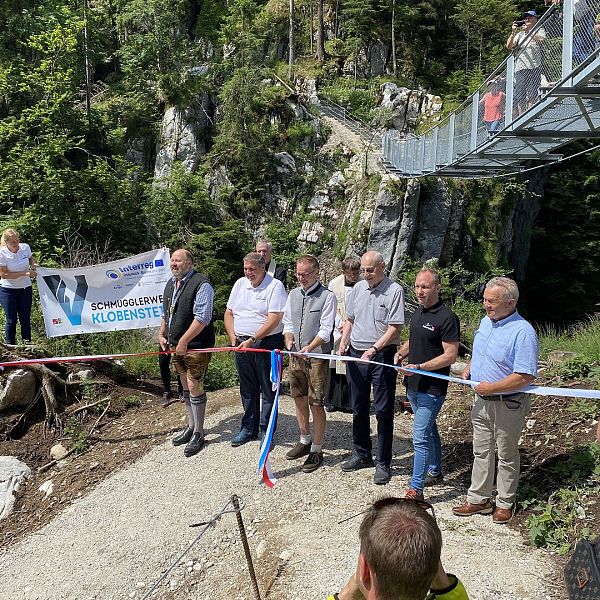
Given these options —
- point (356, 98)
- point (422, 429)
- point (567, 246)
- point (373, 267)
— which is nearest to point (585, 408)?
point (422, 429)

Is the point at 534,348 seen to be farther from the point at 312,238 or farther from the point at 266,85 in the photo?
the point at 266,85

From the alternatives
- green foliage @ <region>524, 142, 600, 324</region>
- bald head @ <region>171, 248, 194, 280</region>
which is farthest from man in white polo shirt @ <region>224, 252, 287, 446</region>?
green foliage @ <region>524, 142, 600, 324</region>

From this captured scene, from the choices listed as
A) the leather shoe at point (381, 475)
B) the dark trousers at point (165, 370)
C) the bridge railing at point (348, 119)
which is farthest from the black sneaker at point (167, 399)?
the bridge railing at point (348, 119)

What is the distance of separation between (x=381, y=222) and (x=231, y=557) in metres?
15.6

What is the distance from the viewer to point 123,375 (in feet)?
25.1

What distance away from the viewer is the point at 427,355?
4.35 meters

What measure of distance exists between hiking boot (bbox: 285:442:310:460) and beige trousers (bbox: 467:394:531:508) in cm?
165

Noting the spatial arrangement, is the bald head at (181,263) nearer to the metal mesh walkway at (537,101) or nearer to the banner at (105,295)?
the banner at (105,295)

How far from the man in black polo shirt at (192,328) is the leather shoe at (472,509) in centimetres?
265

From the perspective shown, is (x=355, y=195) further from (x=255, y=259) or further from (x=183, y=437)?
(x=183, y=437)

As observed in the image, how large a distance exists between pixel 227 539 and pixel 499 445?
214 cm

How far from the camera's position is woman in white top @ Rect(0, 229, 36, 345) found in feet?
23.3

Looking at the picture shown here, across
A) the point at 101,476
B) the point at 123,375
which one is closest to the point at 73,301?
the point at 123,375

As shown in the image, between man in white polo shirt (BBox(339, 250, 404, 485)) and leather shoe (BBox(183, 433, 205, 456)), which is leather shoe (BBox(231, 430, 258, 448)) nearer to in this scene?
leather shoe (BBox(183, 433, 205, 456))
